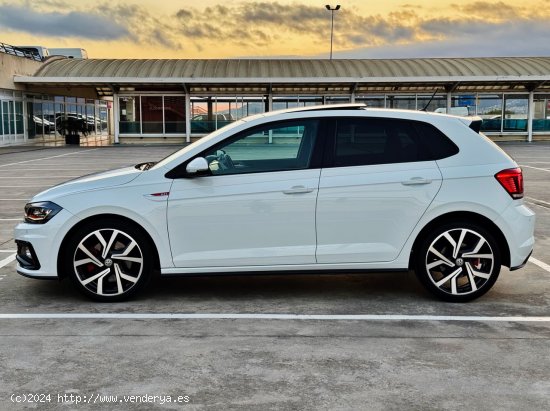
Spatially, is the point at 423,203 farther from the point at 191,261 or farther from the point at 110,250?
the point at 110,250

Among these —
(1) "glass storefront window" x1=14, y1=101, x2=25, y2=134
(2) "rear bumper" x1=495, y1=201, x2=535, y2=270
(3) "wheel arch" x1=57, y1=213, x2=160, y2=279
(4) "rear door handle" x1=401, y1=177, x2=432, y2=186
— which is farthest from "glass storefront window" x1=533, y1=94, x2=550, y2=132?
(3) "wheel arch" x1=57, y1=213, x2=160, y2=279

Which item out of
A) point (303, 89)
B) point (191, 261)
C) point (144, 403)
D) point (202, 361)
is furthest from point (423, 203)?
point (303, 89)

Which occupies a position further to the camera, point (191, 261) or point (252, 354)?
point (191, 261)

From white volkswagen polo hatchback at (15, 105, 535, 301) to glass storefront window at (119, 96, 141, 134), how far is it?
106 feet

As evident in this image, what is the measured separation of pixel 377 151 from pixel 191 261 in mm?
1843

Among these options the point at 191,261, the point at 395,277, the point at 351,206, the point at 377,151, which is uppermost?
the point at 377,151

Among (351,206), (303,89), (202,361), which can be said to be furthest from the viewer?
(303,89)

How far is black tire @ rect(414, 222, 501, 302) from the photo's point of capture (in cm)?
540

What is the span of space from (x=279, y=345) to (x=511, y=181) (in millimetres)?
2499

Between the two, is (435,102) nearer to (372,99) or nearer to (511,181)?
(372,99)

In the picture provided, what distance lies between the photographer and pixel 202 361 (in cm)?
415

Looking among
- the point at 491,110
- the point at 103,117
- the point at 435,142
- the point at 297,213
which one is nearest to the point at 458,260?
the point at 435,142

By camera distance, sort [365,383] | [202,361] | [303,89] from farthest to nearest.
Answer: [303,89]
[202,361]
[365,383]

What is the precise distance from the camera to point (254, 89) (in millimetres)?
37250
